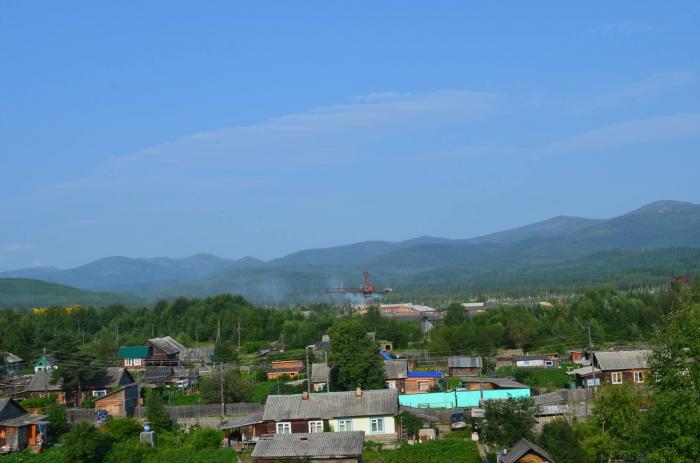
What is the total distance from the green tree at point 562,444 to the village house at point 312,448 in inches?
230

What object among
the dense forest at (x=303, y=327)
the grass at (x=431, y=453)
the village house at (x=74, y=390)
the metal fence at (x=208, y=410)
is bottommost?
the grass at (x=431, y=453)

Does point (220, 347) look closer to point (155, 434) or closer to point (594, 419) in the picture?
point (155, 434)

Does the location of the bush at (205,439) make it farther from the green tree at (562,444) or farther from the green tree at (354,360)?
the green tree at (562,444)

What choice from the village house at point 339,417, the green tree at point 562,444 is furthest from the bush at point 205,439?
the green tree at point 562,444

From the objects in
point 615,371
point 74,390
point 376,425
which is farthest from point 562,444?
point 74,390

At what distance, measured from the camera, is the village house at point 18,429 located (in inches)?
1261

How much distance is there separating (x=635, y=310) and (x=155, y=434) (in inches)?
1707

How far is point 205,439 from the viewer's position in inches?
1233

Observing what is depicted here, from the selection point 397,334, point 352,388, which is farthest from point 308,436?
point 397,334

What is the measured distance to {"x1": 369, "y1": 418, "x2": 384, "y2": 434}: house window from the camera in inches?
1270

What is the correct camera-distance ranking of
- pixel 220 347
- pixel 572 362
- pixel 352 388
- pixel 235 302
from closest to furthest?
pixel 352 388
pixel 572 362
pixel 220 347
pixel 235 302

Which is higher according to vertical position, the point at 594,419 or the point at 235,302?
the point at 235,302

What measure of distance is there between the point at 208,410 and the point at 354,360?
7.42m

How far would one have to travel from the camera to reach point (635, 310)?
6438 centimetres
